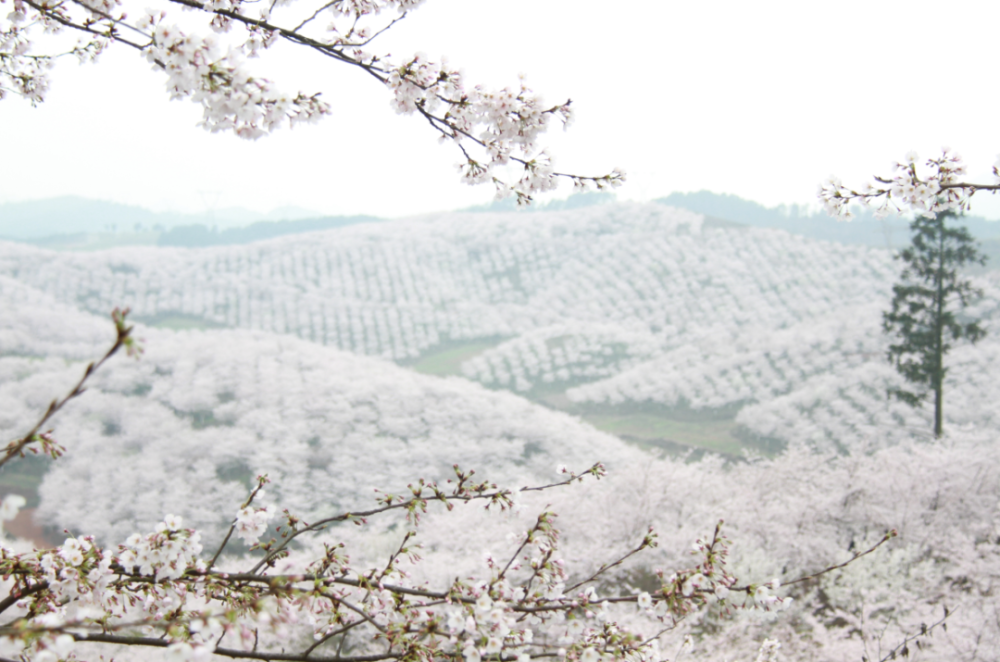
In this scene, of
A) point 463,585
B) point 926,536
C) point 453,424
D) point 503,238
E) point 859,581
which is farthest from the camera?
point 503,238

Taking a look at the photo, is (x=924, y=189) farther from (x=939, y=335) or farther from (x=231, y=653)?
(x=939, y=335)

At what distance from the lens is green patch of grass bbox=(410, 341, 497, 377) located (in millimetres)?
45969

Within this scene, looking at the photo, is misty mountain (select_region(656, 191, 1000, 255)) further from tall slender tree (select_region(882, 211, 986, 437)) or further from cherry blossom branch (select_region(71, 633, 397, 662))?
cherry blossom branch (select_region(71, 633, 397, 662))

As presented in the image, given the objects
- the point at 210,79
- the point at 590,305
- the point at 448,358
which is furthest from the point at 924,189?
the point at 590,305

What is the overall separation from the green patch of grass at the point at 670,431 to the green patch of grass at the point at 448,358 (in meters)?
14.3

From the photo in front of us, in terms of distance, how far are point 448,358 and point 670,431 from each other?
72.5ft

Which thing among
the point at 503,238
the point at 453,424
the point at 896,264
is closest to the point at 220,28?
the point at 453,424

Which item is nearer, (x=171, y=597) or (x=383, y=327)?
(x=171, y=597)

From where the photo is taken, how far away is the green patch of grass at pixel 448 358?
151ft

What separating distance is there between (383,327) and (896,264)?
47.8 m

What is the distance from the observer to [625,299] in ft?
179

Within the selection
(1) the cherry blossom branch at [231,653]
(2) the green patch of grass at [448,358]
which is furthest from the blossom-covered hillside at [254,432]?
(1) the cherry blossom branch at [231,653]

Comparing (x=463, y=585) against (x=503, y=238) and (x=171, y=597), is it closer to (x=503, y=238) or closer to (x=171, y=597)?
(x=171, y=597)

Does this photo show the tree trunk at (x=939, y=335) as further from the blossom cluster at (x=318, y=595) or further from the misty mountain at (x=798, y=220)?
the misty mountain at (x=798, y=220)
